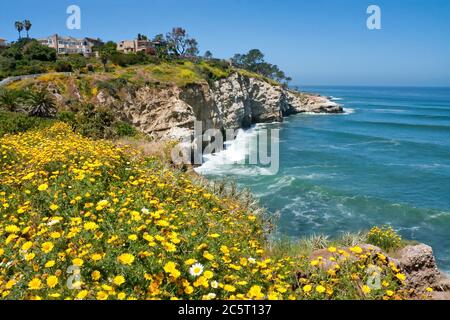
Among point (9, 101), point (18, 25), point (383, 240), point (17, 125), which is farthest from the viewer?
point (18, 25)

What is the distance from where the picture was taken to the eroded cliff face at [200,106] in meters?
36.2

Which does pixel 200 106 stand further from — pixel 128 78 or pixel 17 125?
pixel 17 125

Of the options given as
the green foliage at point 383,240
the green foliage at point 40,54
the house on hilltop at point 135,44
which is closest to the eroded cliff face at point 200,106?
the green foliage at point 40,54

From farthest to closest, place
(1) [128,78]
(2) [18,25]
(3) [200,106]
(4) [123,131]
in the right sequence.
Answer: (2) [18,25] < (3) [200,106] < (1) [128,78] < (4) [123,131]

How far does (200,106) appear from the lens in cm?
4469

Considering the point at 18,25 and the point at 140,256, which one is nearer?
the point at 140,256

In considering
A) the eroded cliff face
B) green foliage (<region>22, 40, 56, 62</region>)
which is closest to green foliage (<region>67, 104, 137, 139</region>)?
the eroded cliff face

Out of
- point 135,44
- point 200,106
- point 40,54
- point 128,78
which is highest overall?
point 135,44

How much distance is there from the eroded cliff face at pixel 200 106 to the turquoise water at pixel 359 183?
6.36 metres

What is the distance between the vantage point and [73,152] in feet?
30.5

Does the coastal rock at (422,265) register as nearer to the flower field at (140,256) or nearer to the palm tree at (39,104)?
the flower field at (140,256)

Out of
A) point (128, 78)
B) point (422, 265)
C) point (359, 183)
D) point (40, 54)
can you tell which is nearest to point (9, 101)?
point (128, 78)

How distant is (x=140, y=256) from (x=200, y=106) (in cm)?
4094
